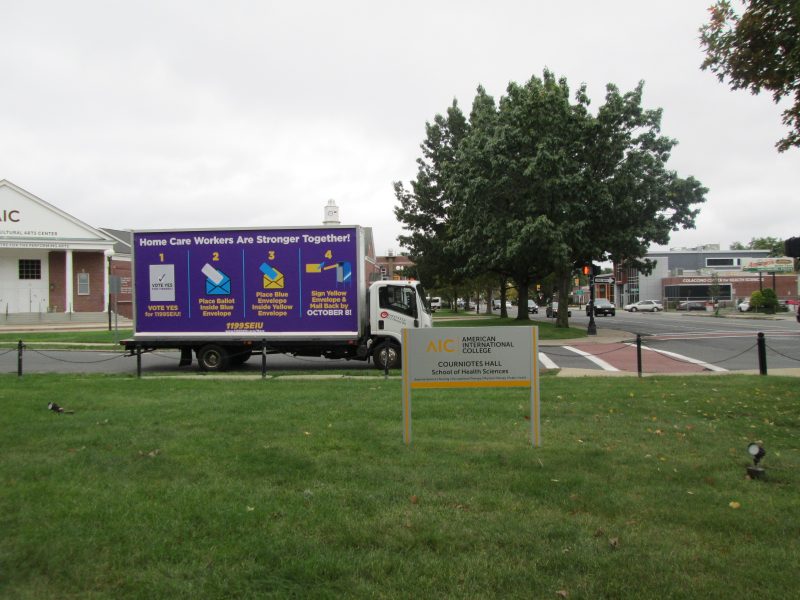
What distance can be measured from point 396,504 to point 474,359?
213 cm

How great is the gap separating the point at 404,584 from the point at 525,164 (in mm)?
25790

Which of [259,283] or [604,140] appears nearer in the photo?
[259,283]

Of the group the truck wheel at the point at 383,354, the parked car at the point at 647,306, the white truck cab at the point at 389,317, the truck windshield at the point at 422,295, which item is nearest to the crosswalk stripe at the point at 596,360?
the truck windshield at the point at 422,295

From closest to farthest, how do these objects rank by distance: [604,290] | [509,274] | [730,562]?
1. [730,562]
2. [509,274]
3. [604,290]

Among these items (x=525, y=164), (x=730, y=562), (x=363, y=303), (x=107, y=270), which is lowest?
(x=730, y=562)

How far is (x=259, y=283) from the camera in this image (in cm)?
1524

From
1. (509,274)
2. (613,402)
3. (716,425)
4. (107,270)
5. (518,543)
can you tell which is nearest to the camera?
(518,543)

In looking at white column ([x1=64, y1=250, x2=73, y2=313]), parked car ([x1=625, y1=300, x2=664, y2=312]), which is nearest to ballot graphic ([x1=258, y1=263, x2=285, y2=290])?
white column ([x1=64, y1=250, x2=73, y2=313])

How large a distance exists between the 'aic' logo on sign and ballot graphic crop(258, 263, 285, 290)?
9.42 m

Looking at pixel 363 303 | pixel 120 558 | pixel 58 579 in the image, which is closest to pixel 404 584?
pixel 120 558

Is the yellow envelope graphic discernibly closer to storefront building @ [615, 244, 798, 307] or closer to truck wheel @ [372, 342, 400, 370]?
truck wheel @ [372, 342, 400, 370]

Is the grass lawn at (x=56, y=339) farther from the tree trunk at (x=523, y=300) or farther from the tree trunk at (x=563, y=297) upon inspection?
the tree trunk at (x=523, y=300)

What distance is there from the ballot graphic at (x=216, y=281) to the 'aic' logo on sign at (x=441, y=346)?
33.1 ft

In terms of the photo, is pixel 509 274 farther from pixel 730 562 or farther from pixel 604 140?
pixel 730 562
